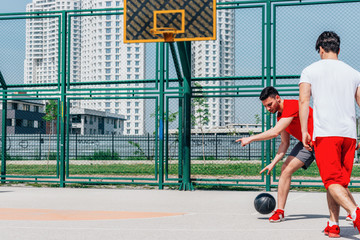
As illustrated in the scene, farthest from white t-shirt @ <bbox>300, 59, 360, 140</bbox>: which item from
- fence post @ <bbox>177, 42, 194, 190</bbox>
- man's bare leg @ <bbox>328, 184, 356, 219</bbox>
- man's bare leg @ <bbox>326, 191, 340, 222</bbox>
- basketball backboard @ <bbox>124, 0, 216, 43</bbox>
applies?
fence post @ <bbox>177, 42, 194, 190</bbox>

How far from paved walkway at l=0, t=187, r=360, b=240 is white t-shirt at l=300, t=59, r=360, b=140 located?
126 cm

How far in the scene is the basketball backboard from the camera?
9.71m

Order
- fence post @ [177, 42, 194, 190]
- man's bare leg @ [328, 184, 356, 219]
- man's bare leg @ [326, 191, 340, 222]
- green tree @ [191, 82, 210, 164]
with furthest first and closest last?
1. green tree @ [191, 82, 210, 164]
2. fence post @ [177, 42, 194, 190]
3. man's bare leg @ [326, 191, 340, 222]
4. man's bare leg @ [328, 184, 356, 219]

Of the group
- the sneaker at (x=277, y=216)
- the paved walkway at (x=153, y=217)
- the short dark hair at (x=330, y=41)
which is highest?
the short dark hair at (x=330, y=41)

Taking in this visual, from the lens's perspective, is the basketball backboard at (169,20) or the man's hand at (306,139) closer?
the man's hand at (306,139)

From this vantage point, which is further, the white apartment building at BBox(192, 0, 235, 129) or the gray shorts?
the white apartment building at BBox(192, 0, 235, 129)

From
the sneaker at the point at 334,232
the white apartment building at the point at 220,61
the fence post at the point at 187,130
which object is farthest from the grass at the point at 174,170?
the sneaker at the point at 334,232

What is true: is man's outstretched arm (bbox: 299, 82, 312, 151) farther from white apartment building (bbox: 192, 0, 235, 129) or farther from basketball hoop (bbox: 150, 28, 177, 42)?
white apartment building (bbox: 192, 0, 235, 129)

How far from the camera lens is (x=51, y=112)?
60.7 ft

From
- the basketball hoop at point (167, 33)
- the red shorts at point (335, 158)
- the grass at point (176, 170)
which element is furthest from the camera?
the grass at point (176, 170)

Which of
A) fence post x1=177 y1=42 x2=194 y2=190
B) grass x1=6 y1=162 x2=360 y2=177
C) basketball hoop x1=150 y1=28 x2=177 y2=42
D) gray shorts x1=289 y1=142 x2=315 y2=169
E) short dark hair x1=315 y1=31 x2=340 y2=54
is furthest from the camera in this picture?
grass x1=6 y1=162 x2=360 y2=177

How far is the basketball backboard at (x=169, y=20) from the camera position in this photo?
971cm

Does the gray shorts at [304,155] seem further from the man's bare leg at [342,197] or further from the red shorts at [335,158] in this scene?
the man's bare leg at [342,197]

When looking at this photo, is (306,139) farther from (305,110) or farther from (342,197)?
(342,197)
